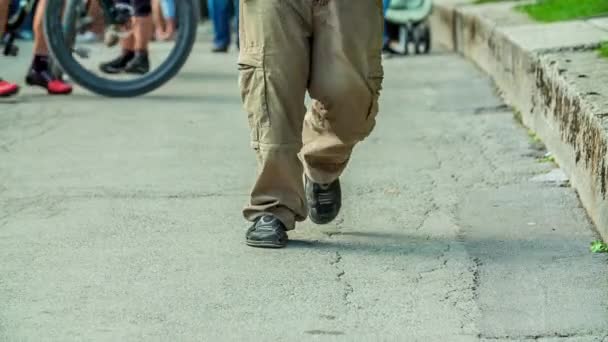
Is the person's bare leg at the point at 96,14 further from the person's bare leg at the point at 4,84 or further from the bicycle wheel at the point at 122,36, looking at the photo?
the person's bare leg at the point at 4,84

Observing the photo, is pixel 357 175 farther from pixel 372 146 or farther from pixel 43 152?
pixel 43 152

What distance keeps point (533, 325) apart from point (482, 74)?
5.64m

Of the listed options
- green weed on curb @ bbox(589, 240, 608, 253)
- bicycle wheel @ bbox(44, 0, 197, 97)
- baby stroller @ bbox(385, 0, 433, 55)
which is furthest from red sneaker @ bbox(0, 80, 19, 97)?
green weed on curb @ bbox(589, 240, 608, 253)

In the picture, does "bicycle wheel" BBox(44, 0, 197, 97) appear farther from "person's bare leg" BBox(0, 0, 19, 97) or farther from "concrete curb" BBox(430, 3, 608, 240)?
"concrete curb" BBox(430, 3, 608, 240)

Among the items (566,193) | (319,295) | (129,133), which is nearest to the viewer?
(319,295)

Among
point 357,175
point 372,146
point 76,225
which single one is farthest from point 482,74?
point 76,225

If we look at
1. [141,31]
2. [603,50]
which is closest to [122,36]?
[141,31]

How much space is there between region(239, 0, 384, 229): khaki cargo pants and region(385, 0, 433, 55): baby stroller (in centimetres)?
650

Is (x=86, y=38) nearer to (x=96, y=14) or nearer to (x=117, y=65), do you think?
(x=117, y=65)

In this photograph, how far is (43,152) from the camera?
6.38 meters

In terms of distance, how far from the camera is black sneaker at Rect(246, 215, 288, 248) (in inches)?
177

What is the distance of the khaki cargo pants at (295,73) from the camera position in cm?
438

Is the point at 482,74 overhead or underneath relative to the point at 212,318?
underneath

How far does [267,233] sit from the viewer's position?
449 cm
